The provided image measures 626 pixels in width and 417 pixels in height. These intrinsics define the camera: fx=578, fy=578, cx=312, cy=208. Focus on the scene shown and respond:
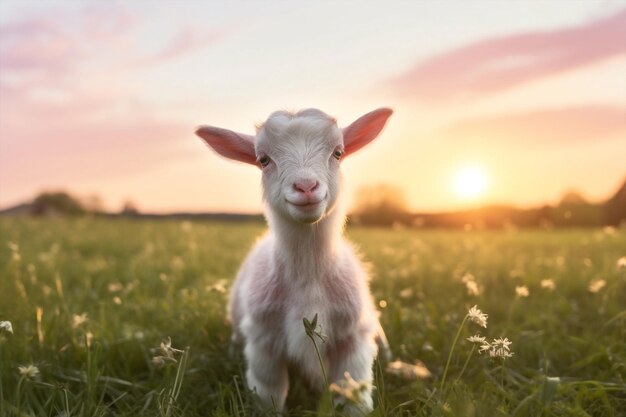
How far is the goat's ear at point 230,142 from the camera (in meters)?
3.63

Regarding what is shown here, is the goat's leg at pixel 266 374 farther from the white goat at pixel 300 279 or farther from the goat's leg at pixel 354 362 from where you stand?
the goat's leg at pixel 354 362

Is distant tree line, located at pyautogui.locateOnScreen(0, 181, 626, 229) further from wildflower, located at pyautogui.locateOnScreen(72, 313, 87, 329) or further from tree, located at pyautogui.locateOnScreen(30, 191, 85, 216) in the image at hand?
tree, located at pyautogui.locateOnScreen(30, 191, 85, 216)

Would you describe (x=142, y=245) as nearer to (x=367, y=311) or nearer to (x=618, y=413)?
(x=367, y=311)

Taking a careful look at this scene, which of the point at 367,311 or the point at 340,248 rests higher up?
the point at 340,248

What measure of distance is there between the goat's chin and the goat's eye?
44cm

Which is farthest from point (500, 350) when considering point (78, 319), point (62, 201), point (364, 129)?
point (62, 201)

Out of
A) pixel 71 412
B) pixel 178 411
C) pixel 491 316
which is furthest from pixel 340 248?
pixel 491 316

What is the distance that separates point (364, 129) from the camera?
12.5 feet

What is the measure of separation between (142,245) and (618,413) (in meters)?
9.06

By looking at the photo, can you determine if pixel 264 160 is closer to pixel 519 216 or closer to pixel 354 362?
pixel 354 362

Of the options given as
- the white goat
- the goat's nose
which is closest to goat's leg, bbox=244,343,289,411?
the white goat

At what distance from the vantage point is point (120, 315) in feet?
16.6

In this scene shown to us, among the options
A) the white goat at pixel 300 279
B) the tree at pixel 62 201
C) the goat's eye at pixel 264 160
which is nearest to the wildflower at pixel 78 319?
the white goat at pixel 300 279

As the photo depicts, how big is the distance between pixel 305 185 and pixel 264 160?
54 centimetres
